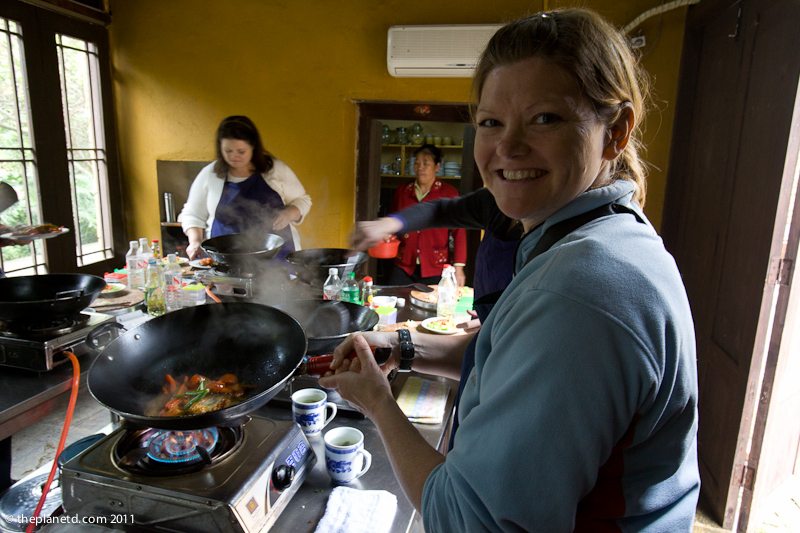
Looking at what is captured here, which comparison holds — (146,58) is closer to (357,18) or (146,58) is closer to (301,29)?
(301,29)

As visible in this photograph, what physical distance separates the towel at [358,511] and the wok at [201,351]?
302 mm

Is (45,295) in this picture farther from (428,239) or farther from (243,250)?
(428,239)

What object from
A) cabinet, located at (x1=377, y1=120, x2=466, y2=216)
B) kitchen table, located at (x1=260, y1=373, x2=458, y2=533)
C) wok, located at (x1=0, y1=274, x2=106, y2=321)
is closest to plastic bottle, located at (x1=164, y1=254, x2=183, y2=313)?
wok, located at (x1=0, y1=274, x2=106, y2=321)

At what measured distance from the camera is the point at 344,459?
1.15m

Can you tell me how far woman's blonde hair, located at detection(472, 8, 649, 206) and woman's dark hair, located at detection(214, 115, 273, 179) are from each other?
278cm

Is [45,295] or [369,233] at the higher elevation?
[369,233]

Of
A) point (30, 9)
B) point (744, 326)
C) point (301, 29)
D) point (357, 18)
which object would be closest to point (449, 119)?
point (357, 18)

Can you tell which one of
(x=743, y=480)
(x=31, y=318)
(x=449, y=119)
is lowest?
(x=743, y=480)

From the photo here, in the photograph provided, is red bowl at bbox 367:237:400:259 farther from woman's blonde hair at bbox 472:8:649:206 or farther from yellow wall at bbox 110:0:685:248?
yellow wall at bbox 110:0:685:248

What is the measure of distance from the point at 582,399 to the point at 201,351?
106 cm

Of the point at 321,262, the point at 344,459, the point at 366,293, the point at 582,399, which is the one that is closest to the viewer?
the point at 582,399

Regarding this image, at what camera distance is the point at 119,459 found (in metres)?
1.03

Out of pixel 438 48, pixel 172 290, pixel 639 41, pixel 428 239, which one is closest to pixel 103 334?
pixel 172 290

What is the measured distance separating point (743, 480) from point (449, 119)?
312 cm
